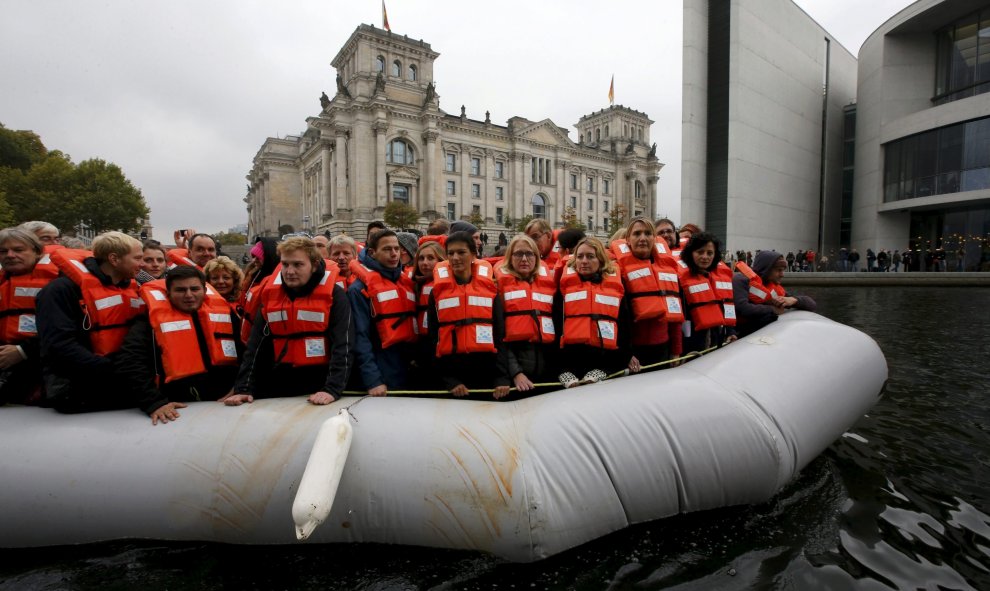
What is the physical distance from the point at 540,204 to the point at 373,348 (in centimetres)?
7072

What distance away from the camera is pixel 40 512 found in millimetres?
2980

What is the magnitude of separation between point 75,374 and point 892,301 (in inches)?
871

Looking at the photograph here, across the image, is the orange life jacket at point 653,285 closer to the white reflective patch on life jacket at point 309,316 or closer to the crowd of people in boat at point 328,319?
the crowd of people in boat at point 328,319

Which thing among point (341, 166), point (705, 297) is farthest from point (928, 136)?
point (341, 166)

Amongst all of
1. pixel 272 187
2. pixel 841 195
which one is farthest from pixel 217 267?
pixel 272 187

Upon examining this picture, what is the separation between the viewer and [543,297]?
406cm

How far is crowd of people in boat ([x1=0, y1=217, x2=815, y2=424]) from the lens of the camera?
3434 mm

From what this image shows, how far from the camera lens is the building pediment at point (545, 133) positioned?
69.1 metres

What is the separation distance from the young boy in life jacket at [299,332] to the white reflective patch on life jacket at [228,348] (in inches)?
11.8

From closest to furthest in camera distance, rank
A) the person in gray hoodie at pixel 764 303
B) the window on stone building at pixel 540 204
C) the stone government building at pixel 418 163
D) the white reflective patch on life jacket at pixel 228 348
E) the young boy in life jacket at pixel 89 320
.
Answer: the young boy in life jacket at pixel 89 320 < the white reflective patch on life jacket at pixel 228 348 < the person in gray hoodie at pixel 764 303 < the stone government building at pixel 418 163 < the window on stone building at pixel 540 204

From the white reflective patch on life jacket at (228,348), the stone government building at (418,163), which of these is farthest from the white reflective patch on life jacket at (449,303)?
the stone government building at (418,163)

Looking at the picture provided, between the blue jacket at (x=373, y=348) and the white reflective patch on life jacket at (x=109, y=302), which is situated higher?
the white reflective patch on life jacket at (x=109, y=302)

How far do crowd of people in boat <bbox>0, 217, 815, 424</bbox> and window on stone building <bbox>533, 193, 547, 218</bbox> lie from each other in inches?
2701

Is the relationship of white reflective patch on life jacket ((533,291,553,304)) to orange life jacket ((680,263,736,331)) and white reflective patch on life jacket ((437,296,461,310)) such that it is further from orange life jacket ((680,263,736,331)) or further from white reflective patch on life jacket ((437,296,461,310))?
orange life jacket ((680,263,736,331))
